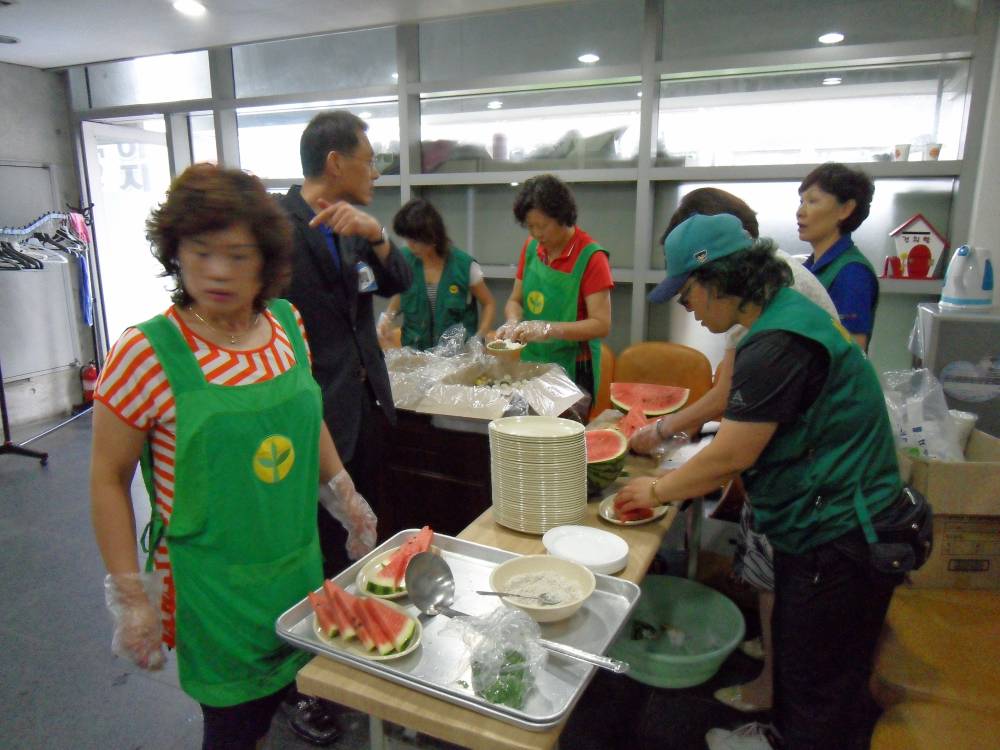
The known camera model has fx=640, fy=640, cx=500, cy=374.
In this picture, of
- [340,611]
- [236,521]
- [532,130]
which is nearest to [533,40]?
[532,130]

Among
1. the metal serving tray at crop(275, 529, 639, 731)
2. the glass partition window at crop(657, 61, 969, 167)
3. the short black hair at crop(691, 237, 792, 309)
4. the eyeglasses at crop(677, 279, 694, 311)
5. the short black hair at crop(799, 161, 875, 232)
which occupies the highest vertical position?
the glass partition window at crop(657, 61, 969, 167)

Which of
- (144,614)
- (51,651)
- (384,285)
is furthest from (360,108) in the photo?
(144,614)

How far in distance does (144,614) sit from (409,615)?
0.50 m

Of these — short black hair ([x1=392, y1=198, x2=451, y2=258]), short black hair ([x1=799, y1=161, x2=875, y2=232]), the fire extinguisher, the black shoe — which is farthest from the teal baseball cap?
the fire extinguisher

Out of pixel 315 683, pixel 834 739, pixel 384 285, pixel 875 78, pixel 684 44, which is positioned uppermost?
pixel 684 44

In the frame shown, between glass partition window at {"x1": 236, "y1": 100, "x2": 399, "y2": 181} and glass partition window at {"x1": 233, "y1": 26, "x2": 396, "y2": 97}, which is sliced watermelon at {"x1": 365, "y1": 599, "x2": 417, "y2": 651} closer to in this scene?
glass partition window at {"x1": 233, "y1": 26, "x2": 396, "y2": 97}

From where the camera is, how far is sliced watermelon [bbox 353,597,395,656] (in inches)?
41.4

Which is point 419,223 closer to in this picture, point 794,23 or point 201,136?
point 794,23

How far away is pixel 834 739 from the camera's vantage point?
1517 millimetres

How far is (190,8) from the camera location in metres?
3.79

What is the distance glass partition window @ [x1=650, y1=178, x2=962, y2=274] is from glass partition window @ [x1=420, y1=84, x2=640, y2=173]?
16.6 inches

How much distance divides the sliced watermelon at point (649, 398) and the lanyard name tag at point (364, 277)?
100 centimetres

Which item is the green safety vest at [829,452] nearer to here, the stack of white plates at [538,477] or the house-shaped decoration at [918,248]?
the stack of white plates at [538,477]

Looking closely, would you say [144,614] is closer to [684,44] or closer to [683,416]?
[683,416]
